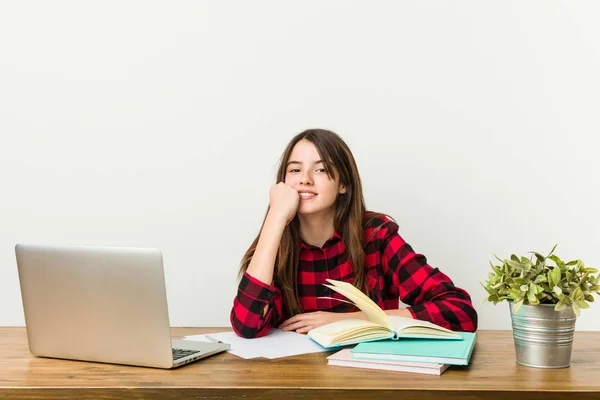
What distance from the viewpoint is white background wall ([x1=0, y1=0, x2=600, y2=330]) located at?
2.84 meters

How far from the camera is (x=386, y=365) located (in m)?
1.33

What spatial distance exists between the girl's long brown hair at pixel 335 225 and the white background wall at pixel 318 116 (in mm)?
638

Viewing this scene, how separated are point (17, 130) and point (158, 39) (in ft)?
2.35

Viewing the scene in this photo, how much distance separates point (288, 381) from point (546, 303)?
1.66ft

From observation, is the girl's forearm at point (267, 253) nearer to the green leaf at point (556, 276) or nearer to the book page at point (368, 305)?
the book page at point (368, 305)

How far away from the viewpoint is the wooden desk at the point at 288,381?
1.18 m

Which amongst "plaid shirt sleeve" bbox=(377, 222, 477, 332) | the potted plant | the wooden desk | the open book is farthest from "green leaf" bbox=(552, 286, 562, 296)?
"plaid shirt sleeve" bbox=(377, 222, 477, 332)

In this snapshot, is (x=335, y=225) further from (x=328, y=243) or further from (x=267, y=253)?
(x=267, y=253)

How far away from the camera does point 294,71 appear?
2.86 metres

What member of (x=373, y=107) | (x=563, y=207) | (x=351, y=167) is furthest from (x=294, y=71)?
(x=563, y=207)

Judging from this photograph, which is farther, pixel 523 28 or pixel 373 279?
pixel 523 28

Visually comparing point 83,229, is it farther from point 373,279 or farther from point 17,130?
point 373,279

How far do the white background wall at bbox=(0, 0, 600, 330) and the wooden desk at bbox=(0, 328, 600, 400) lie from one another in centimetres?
148

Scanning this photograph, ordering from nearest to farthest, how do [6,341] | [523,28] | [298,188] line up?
[6,341], [298,188], [523,28]
